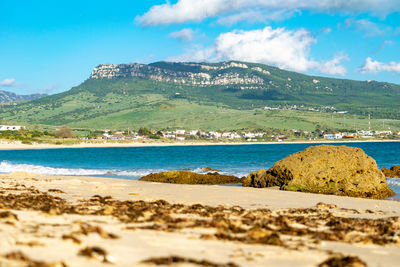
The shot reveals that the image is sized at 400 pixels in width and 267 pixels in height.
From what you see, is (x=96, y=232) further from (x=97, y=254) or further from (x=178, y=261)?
(x=178, y=261)

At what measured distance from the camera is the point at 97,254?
18.0 ft

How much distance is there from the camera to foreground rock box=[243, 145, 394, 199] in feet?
64.4

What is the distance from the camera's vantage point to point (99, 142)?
149m

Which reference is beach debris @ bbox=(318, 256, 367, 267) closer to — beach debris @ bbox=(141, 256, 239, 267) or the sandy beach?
the sandy beach

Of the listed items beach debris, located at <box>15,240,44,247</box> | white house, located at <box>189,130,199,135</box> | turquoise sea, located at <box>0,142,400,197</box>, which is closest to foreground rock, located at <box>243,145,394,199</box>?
turquoise sea, located at <box>0,142,400,197</box>

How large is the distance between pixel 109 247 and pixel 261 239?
8.72 feet

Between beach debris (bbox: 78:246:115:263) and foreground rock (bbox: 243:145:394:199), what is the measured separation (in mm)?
16040

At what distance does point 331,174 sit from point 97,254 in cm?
1678

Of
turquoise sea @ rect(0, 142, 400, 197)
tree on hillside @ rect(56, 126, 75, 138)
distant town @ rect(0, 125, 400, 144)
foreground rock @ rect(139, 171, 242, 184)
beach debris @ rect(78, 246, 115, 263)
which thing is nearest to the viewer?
beach debris @ rect(78, 246, 115, 263)

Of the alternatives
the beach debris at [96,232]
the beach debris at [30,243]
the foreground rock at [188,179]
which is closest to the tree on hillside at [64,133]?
the foreground rock at [188,179]

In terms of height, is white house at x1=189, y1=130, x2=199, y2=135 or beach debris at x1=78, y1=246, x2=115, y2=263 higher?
white house at x1=189, y1=130, x2=199, y2=135

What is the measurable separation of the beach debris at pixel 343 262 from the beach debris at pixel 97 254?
2.82m

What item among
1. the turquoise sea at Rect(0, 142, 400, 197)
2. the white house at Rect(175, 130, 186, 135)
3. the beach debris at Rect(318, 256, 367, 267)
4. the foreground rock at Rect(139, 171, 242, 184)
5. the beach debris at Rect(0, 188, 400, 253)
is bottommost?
the turquoise sea at Rect(0, 142, 400, 197)

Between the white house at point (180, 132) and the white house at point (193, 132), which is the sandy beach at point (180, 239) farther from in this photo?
the white house at point (193, 132)
